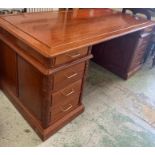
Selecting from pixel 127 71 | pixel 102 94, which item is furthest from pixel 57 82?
pixel 127 71

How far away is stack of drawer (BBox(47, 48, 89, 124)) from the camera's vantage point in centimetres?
134

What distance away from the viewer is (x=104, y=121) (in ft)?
5.91

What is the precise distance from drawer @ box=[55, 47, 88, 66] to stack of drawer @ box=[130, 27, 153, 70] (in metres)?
1.04

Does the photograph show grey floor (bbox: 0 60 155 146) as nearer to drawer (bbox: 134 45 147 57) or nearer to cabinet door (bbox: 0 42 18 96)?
cabinet door (bbox: 0 42 18 96)

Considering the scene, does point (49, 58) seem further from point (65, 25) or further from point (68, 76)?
point (65, 25)

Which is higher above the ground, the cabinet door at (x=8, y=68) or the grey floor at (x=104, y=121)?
the cabinet door at (x=8, y=68)

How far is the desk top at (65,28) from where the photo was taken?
1290 millimetres

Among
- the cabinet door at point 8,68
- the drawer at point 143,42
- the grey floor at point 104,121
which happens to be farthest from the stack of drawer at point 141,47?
the cabinet door at point 8,68

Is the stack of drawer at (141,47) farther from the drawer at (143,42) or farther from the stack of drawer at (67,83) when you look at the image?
the stack of drawer at (67,83)

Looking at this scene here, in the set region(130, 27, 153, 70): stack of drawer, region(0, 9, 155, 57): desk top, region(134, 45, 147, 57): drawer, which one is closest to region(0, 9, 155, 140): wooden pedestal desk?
region(0, 9, 155, 57): desk top

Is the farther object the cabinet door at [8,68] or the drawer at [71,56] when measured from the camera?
the cabinet door at [8,68]

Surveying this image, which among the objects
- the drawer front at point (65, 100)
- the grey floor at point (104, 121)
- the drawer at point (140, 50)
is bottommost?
the grey floor at point (104, 121)

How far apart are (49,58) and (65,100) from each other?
485 millimetres

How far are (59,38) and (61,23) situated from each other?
36cm
